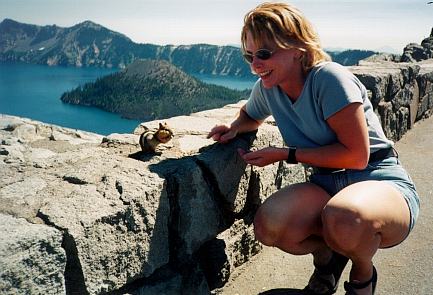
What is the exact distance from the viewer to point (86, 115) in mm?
89125

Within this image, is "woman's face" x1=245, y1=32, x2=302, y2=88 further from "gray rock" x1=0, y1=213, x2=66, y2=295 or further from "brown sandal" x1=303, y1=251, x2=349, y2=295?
"gray rock" x1=0, y1=213, x2=66, y2=295

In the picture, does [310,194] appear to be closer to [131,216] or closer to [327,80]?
[327,80]

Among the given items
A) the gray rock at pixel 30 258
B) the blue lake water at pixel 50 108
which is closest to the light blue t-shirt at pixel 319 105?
the gray rock at pixel 30 258

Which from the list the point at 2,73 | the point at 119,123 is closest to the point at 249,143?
the point at 119,123

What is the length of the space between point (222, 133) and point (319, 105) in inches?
34.8

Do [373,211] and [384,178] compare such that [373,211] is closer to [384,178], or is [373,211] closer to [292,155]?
[384,178]

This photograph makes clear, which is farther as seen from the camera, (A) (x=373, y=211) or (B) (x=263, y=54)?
(B) (x=263, y=54)

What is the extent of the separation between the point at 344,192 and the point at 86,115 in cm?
9088

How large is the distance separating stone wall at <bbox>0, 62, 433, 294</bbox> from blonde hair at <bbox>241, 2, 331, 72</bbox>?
0.91 m

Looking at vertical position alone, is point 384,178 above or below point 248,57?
below

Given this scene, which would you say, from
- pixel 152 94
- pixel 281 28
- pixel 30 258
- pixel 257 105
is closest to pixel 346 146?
pixel 281 28

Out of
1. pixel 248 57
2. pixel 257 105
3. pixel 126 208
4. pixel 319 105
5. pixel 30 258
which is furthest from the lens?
pixel 257 105

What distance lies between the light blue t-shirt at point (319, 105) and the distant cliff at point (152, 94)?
90.9 meters

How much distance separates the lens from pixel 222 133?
3281mm
